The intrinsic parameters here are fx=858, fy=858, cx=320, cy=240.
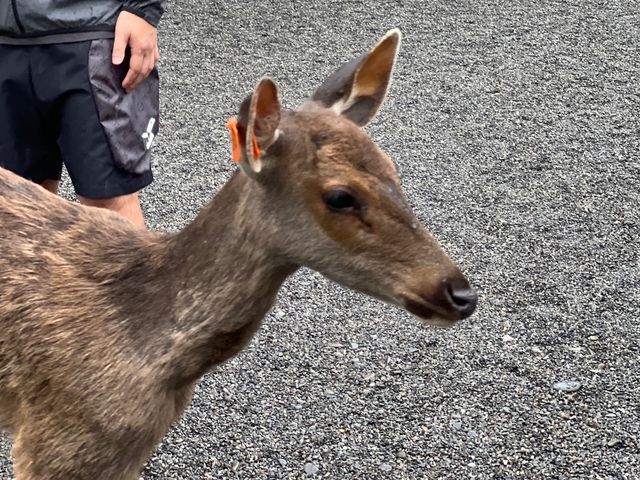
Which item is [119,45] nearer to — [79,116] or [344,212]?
[79,116]

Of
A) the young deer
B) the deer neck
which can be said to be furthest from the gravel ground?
the deer neck

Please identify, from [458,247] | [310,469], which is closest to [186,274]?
[310,469]

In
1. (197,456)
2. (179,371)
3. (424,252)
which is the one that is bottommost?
(197,456)

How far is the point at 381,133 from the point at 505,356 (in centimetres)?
213

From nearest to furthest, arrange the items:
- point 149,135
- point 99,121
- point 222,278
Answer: point 222,278 → point 99,121 → point 149,135

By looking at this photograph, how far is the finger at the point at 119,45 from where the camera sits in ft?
9.09

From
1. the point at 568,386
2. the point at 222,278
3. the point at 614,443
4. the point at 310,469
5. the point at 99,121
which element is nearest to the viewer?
the point at 222,278

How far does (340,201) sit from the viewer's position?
184 centimetres

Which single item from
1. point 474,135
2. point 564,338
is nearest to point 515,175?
point 474,135

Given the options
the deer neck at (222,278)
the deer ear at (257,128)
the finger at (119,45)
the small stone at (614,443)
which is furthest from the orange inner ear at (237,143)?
the small stone at (614,443)

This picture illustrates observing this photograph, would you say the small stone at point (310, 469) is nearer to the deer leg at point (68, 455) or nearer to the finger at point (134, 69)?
the deer leg at point (68, 455)

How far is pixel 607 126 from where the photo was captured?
5.55 meters

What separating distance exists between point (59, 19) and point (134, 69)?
0.28m

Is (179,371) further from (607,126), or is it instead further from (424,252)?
(607,126)
